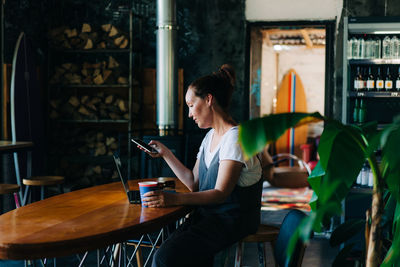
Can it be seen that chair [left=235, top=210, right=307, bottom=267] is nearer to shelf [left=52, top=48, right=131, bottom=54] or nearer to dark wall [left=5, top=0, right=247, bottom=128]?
dark wall [left=5, top=0, right=247, bottom=128]

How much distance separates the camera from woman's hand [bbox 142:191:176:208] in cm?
219

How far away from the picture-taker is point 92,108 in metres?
6.02

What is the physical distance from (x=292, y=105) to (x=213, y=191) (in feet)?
28.5

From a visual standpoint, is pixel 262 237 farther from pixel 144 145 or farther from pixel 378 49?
pixel 378 49

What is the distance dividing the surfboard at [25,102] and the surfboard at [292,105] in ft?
19.4

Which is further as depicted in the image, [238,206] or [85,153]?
[85,153]

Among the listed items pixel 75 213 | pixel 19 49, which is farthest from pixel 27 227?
pixel 19 49

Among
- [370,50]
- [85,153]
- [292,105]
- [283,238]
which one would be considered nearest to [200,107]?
[283,238]

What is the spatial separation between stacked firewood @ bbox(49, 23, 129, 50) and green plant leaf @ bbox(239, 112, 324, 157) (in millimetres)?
4704

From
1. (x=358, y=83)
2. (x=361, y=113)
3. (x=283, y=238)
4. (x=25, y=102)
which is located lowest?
(x=283, y=238)

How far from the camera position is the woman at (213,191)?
2186 millimetres

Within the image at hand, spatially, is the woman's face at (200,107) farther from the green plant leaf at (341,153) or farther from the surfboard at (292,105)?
the surfboard at (292,105)

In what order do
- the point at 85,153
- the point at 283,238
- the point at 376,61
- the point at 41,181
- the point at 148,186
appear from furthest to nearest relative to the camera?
the point at 85,153, the point at 376,61, the point at 41,181, the point at 148,186, the point at 283,238

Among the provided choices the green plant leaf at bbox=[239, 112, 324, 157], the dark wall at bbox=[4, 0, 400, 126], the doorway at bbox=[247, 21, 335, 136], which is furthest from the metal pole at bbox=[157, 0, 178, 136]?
the doorway at bbox=[247, 21, 335, 136]
